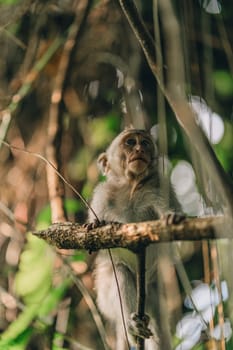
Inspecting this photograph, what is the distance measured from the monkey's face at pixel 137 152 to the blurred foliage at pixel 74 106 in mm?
294

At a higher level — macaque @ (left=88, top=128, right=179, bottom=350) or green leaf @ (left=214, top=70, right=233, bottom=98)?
green leaf @ (left=214, top=70, right=233, bottom=98)

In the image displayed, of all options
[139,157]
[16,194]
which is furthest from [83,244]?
[16,194]

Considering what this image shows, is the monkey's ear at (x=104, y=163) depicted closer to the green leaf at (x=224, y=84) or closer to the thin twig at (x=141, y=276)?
the green leaf at (x=224, y=84)

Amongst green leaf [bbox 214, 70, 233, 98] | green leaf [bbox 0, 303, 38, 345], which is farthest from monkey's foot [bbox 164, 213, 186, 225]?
green leaf [bbox 214, 70, 233, 98]

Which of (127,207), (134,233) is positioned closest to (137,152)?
(127,207)

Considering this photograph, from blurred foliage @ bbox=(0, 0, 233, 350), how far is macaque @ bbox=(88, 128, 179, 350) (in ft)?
0.75

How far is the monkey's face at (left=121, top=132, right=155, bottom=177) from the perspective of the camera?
403 cm

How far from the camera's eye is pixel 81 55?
5.53 m

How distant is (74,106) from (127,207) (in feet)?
5.21

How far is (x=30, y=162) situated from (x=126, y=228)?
313 cm

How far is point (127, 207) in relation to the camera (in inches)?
159

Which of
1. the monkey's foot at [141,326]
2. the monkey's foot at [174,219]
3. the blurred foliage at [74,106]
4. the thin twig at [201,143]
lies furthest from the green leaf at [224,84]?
the monkey's foot at [174,219]

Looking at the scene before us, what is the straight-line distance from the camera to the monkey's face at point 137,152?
403 cm

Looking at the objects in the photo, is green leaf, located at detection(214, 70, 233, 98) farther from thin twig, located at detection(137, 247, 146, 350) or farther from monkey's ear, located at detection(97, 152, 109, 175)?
thin twig, located at detection(137, 247, 146, 350)
